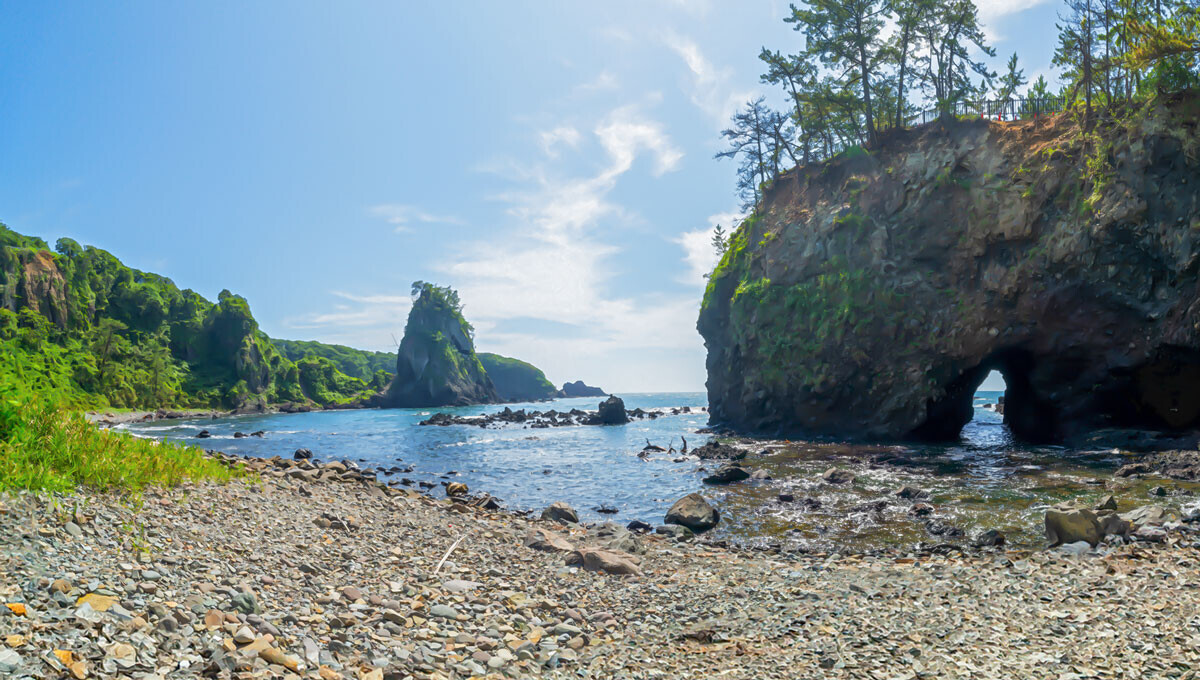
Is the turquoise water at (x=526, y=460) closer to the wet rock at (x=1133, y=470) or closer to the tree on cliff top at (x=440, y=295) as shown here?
the wet rock at (x=1133, y=470)

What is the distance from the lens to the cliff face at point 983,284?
25938mm

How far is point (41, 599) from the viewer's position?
14.3 ft

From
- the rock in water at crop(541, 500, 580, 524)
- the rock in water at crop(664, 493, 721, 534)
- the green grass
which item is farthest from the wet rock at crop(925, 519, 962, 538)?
the green grass

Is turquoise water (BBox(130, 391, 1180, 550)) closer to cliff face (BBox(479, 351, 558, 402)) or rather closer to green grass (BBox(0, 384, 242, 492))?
green grass (BBox(0, 384, 242, 492))

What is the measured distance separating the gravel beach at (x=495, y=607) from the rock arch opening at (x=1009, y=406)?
89.2ft

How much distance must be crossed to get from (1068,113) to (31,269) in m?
117

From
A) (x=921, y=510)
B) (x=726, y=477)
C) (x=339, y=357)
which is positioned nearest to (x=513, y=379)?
(x=339, y=357)

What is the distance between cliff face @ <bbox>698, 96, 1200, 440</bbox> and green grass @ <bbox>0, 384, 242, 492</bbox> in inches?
1489

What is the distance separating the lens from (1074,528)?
39.2 ft

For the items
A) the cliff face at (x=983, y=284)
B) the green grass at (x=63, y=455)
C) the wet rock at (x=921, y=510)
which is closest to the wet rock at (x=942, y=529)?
the wet rock at (x=921, y=510)

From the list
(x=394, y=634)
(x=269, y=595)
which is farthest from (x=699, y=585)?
(x=269, y=595)

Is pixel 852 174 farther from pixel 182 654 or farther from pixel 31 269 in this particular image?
pixel 31 269

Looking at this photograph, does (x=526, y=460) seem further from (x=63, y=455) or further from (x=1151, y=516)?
(x=1151, y=516)

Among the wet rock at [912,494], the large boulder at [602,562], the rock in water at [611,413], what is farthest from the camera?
the rock in water at [611,413]
